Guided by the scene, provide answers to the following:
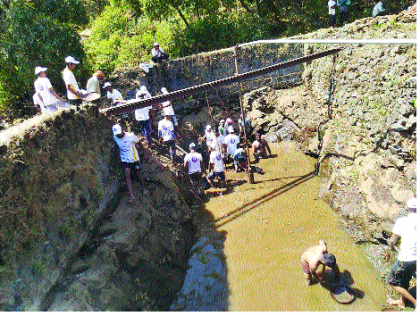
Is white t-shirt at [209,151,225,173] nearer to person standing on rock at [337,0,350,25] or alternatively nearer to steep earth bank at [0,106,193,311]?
steep earth bank at [0,106,193,311]

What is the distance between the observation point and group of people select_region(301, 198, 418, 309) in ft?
17.6

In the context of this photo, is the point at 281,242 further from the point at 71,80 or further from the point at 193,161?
the point at 71,80

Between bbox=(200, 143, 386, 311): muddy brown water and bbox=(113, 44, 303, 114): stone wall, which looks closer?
bbox=(200, 143, 386, 311): muddy brown water

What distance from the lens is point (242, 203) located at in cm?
970

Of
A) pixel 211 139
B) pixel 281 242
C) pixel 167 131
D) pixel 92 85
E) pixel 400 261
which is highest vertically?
pixel 92 85

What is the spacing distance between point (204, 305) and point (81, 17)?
12578mm

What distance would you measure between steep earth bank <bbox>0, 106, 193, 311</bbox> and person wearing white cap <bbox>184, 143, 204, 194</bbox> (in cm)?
174

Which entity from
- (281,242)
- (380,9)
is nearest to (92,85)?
(281,242)

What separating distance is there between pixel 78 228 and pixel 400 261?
628cm

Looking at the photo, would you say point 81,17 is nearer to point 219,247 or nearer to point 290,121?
point 290,121

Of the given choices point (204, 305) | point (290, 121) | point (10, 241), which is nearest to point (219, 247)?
point (204, 305)

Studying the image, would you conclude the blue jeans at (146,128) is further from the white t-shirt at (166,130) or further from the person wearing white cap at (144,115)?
the white t-shirt at (166,130)

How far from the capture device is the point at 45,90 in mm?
7309

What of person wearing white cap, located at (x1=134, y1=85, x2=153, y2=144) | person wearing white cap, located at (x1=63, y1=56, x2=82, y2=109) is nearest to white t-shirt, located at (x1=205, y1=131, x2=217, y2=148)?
person wearing white cap, located at (x1=134, y1=85, x2=153, y2=144)
